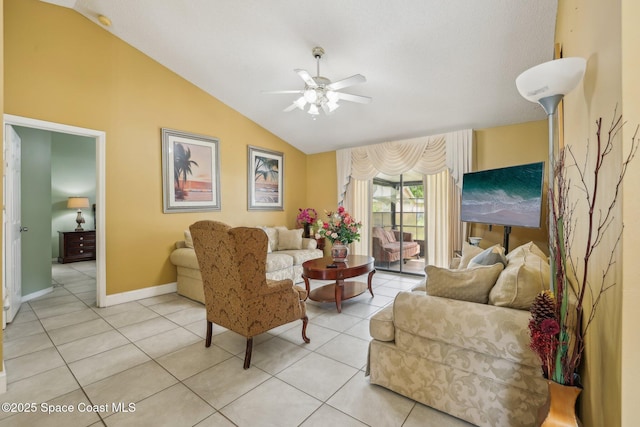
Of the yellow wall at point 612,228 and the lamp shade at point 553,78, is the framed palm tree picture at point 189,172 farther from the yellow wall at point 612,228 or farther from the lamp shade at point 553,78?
the yellow wall at point 612,228

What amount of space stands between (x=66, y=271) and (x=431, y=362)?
693 centimetres

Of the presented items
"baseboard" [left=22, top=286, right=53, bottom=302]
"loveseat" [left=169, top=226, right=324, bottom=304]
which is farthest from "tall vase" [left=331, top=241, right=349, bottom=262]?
"baseboard" [left=22, top=286, right=53, bottom=302]

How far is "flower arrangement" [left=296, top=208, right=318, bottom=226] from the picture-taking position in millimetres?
5547

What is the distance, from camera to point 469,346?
149cm

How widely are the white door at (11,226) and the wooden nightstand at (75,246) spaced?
3.29m

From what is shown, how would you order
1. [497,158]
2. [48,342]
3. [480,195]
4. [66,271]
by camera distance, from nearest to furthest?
[48,342] < [480,195] < [497,158] < [66,271]

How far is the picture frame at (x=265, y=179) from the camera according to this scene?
205 inches

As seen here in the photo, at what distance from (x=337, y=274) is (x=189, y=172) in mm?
2887

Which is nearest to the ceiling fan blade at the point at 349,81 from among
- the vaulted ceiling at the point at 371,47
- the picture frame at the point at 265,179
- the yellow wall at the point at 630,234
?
the vaulted ceiling at the point at 371,47

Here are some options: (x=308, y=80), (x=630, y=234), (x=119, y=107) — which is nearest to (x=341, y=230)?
(x=308, y=80)

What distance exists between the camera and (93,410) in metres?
1.69

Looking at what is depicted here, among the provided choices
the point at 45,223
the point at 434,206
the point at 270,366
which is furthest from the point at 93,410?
the point at 434,206

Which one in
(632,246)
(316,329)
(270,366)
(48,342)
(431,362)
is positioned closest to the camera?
(632,246)

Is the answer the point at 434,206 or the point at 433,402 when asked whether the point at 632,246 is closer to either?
the point at 433,402
